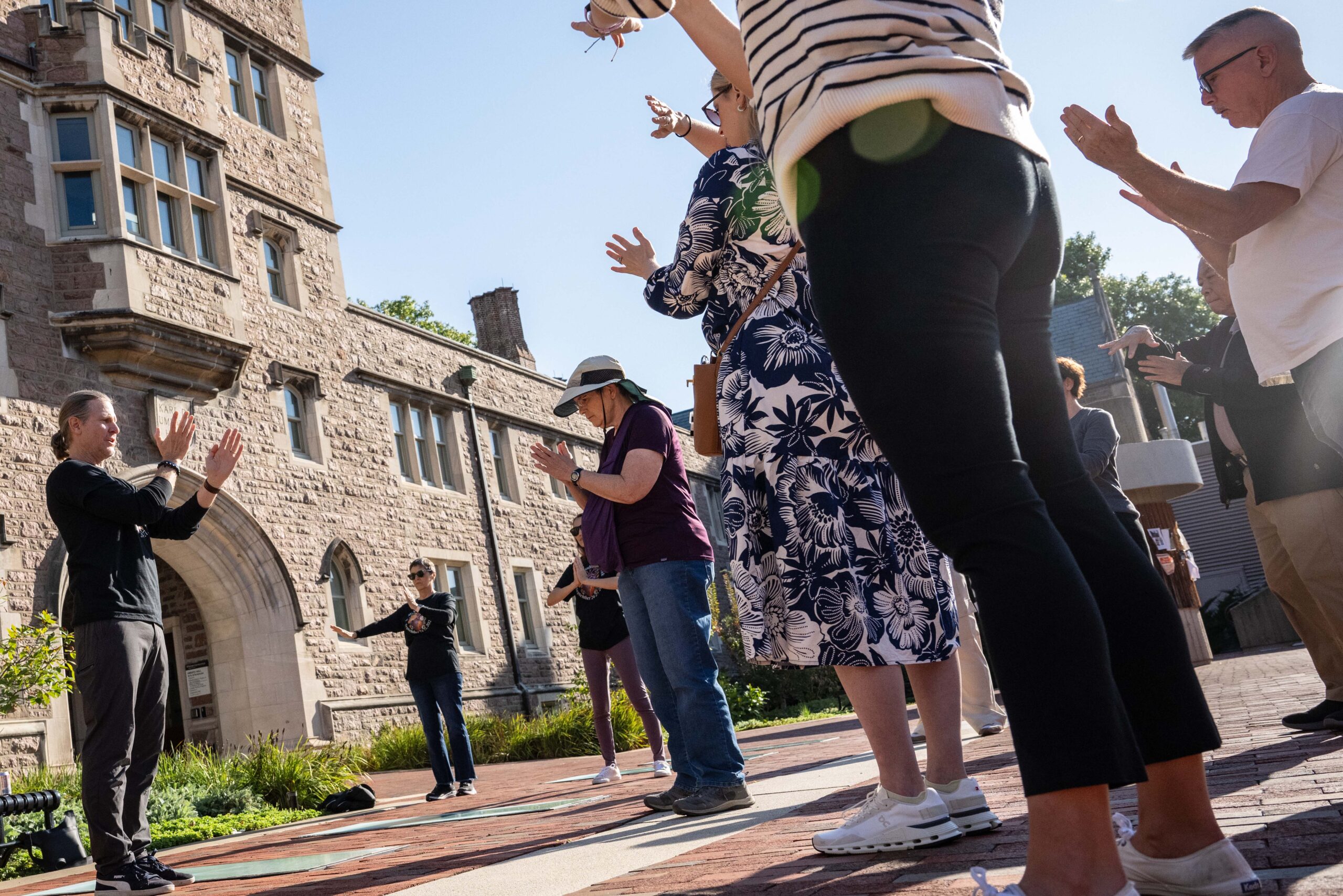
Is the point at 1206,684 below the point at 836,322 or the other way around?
below

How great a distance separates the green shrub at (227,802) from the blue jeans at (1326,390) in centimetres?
884

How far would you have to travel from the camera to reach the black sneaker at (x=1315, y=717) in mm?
4145

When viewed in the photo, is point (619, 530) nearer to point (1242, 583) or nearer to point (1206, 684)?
point (1206, 684)

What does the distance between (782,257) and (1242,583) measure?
26981 millimetres

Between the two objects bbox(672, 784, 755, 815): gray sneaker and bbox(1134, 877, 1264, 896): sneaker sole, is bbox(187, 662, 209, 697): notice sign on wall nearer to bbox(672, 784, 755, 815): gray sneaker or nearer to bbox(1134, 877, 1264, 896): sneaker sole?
bbox(672, 784, 755, 815): gray sneaker

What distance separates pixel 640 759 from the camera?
1095cm

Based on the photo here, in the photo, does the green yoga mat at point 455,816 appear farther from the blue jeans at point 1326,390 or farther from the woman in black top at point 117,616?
the blue jeans at point 1326,390

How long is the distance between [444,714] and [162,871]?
4.48m

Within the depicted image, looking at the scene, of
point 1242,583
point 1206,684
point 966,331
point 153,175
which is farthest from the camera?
point 1242,583

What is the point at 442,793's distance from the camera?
28.5ft

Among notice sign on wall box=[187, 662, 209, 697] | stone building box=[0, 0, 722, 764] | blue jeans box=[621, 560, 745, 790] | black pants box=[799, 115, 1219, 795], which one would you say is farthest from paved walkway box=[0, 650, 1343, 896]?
notice sign on wall box=[187, 662, 209, 697]

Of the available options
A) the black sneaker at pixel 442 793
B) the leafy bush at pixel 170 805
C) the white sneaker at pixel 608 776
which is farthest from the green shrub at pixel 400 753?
the white sneaker at pixel 608 776

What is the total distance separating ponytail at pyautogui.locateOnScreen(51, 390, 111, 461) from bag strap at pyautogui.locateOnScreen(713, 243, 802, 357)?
113 inches

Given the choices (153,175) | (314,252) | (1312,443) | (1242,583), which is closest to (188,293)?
(153,175)
